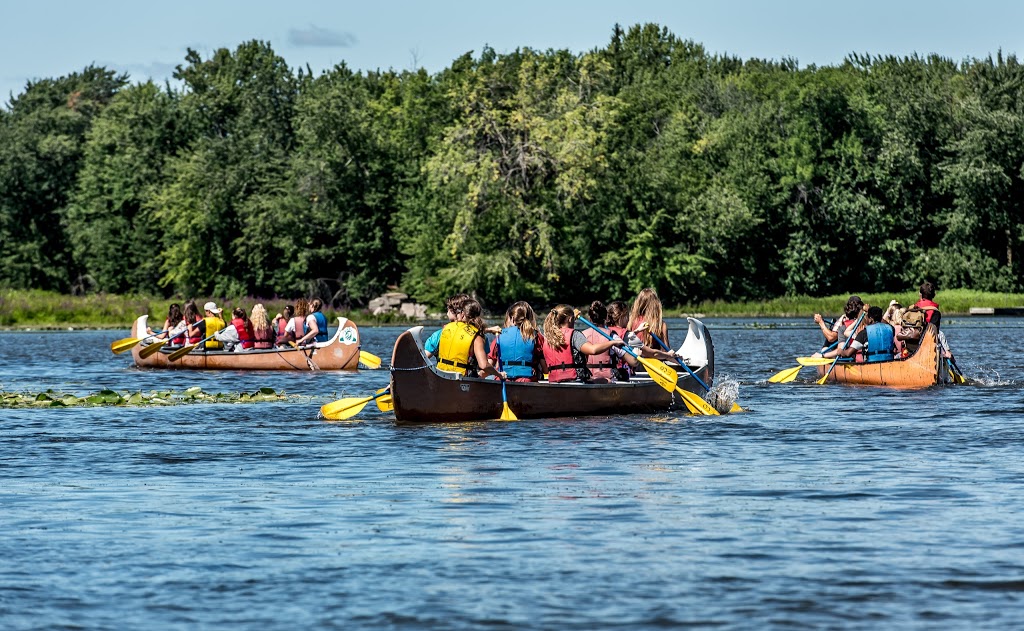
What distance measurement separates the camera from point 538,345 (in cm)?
1741

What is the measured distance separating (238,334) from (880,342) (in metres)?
12.3

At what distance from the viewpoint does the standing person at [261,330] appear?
28.4 metres

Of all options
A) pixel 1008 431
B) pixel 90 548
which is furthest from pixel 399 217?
pixel 90 548

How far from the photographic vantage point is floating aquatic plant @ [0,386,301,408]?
813 inches

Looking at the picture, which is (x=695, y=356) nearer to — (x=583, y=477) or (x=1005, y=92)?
(x=583, y=477)

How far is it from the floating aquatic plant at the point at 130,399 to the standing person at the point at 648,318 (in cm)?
566

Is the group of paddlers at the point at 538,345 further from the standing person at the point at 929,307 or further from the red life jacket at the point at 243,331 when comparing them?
the red life jacket at the point at 243,331

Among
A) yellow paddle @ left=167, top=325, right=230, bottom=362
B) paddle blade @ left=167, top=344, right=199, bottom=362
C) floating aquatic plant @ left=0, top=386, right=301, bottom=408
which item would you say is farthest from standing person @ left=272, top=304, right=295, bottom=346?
floating aquatic plant @ left=0, top=386, right=301, bottom=408

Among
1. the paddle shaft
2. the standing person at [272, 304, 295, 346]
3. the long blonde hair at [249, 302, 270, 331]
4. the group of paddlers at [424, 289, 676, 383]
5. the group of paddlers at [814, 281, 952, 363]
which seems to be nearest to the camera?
the group of paddlers at [424, 289, 676, 383]

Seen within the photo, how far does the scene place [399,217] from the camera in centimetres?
6656

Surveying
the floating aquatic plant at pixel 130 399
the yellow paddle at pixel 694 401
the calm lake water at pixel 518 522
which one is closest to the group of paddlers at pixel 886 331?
the calm lake water at pixel 518 522

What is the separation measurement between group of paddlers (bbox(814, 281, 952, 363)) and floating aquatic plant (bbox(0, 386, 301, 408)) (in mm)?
8345

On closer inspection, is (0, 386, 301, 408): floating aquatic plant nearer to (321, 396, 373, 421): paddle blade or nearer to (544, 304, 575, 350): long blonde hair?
(321, 396, 373, 421): paddle blade

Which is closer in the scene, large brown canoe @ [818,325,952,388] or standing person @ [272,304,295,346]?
large brown canoe @ [818,325,952,388]
